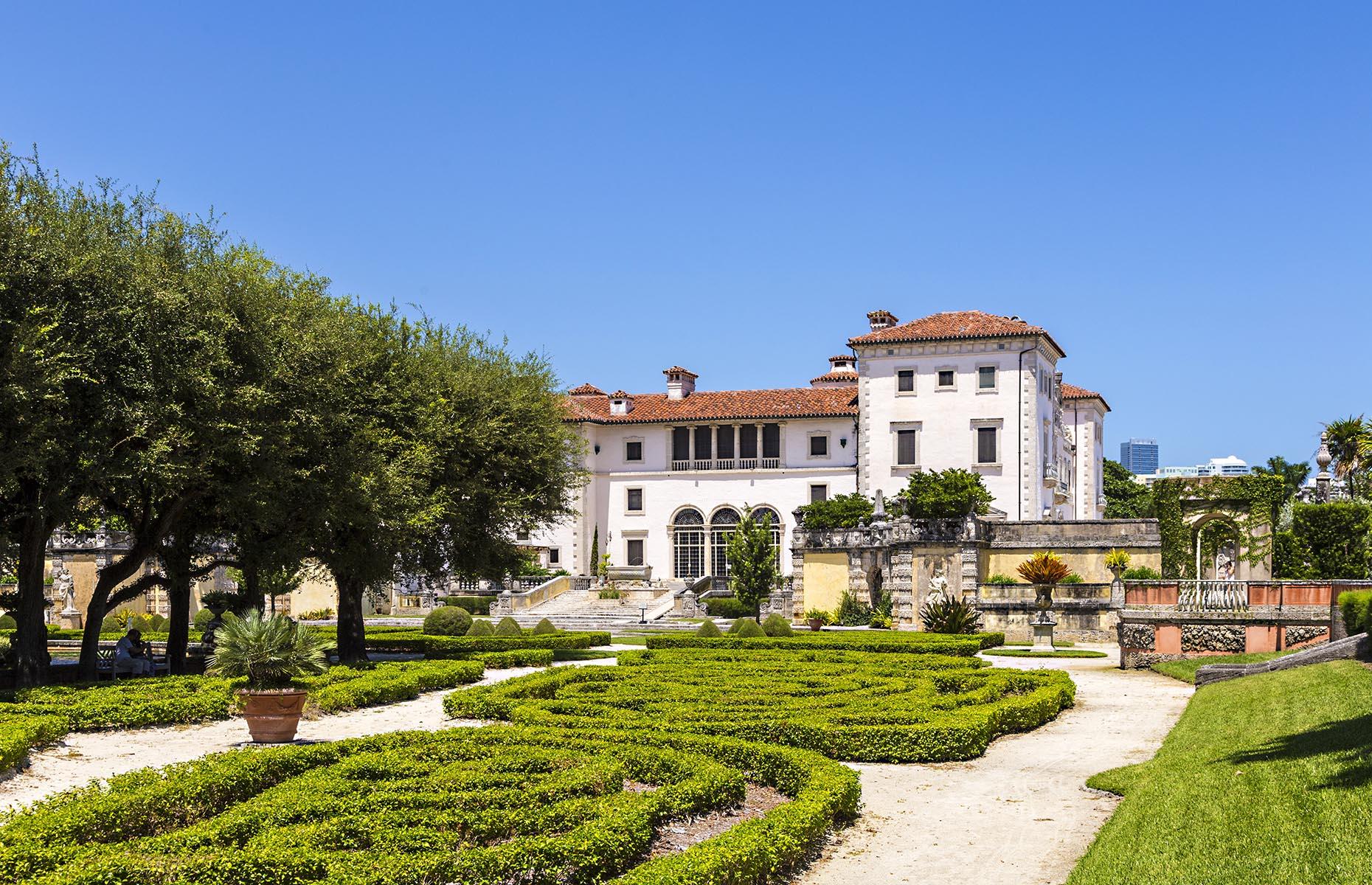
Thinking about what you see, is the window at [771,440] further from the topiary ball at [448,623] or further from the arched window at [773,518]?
the topiary ball at [448,623]

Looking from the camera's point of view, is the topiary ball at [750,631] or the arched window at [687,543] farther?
the arched window at [687,543]

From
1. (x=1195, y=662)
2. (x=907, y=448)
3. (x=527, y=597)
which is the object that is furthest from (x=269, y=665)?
(x=907, y=448)

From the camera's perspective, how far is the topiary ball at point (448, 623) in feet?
134

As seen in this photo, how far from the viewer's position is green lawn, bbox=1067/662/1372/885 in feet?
29.2

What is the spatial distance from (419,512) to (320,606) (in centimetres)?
2929

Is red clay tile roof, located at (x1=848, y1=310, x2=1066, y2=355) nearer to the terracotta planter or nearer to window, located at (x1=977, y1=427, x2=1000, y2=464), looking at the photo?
window, located at (x1=977, y1=427, x2=1000, y2=464)

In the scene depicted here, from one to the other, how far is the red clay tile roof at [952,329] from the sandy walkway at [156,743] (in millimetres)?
43859

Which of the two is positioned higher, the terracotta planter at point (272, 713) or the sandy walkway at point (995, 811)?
the terracotta planter at point (272, 713)

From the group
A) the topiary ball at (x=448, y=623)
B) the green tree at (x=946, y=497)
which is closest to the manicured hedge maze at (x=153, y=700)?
the topiary ball at (x=448, y=623)

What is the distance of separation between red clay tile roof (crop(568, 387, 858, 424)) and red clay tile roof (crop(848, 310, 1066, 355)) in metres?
5.45

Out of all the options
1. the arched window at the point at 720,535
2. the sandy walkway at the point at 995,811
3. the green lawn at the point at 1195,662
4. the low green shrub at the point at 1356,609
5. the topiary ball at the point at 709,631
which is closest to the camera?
the sandy walkway at the point at 995,811

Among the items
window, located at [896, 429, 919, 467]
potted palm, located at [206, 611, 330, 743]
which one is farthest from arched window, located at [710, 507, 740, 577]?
potted palm, located at [206, 611, 330, 743]

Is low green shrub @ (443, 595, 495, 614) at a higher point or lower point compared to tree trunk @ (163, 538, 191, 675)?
lower

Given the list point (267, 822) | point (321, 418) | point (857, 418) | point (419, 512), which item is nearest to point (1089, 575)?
point (857, 418)
